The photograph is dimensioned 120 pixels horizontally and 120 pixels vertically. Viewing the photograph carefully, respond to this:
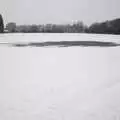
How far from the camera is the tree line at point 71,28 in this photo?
0.88 m

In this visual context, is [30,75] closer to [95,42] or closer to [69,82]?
[69,82]

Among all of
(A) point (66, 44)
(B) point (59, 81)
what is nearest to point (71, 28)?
(A) point (66, 44)

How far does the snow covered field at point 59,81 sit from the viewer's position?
2.77ft

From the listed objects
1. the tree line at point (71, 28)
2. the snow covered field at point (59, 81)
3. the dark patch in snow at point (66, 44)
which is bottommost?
the snow covered field at point (59, 81)

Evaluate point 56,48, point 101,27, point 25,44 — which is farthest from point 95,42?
point 25,44

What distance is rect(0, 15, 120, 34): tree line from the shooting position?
88 cm

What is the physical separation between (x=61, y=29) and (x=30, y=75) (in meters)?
0.24

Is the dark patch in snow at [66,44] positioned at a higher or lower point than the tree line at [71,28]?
lower

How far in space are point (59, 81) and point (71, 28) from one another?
0.78 feet

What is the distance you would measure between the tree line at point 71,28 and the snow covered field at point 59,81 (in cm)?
2

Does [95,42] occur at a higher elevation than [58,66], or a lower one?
higher

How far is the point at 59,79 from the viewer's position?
0.87 metres

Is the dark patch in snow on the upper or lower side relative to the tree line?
lower

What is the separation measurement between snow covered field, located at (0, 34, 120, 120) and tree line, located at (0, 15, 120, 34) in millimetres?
22
